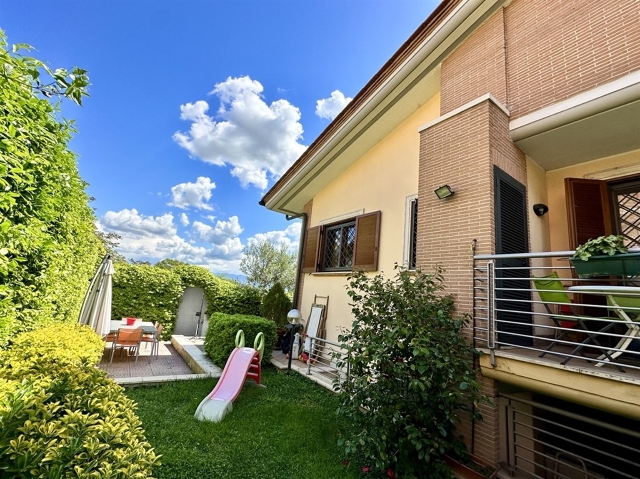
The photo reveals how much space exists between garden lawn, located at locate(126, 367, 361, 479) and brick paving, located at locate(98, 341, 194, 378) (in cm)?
129

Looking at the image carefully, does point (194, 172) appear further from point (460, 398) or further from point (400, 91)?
point (460, 398)

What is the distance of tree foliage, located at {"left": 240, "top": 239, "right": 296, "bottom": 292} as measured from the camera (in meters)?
24.5

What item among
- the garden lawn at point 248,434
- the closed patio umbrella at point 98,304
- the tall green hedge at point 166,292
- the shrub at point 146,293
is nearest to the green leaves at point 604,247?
the garden lawn at point 248,434

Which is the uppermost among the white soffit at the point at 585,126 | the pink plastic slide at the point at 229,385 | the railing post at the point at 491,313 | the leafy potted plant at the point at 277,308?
the white soffit at the point at 585,126

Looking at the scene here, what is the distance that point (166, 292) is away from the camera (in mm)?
12422

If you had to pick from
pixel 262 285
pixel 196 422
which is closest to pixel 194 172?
pixel 262 285

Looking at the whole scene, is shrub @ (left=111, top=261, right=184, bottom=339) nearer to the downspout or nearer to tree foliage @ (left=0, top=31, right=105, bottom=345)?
the downspout

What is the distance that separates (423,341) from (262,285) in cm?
2140

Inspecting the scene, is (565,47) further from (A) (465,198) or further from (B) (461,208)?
(B) (461,208)

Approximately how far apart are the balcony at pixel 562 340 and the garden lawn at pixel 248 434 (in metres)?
2.51

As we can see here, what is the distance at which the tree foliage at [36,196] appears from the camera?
213cm

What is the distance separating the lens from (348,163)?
9.52 m

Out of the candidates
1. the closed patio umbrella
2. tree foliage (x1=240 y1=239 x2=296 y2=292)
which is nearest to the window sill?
the closed patio umbrella

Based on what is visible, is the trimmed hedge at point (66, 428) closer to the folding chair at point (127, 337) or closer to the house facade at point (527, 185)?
the house facade at point (527, 185)
